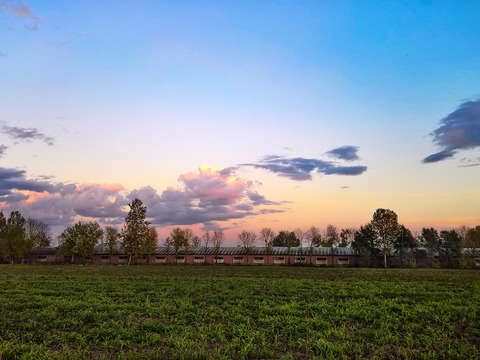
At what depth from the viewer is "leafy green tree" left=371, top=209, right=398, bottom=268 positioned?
80.9m

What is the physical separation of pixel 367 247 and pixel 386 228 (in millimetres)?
7430

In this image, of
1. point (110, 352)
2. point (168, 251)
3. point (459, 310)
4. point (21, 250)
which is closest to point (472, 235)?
point (168, 251)

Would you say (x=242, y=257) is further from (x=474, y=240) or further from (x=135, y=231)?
(x=474, y=240)

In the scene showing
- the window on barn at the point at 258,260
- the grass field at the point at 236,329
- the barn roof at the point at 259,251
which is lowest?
the window on barn at the point at 258,260

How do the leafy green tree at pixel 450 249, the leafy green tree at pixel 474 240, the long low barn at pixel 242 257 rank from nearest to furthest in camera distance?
the leafy green tree at pixel 450 249
the leafy green tree at pixel 474 240
the long low barn at pixel 242 257

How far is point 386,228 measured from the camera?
81438 millimetres

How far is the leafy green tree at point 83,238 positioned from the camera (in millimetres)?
86562

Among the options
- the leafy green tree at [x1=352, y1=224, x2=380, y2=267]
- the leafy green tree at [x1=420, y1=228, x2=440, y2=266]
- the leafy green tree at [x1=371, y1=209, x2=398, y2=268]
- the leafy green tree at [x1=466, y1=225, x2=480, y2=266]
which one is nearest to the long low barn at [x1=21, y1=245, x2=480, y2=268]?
the leafy green tree at [x1=466, y1=225, x2=480, y2=266]

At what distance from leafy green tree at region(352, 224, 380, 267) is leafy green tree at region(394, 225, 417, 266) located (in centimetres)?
556

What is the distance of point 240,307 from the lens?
55.7ft

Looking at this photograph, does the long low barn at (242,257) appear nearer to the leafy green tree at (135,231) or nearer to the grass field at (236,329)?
the leafy green tree at (135,231)

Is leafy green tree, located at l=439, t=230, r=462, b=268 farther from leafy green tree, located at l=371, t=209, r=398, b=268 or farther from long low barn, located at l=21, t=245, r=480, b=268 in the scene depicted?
long low barn, located at l=21, t=245, r=480, b=268

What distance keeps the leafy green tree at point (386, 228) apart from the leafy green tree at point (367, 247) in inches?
69.8

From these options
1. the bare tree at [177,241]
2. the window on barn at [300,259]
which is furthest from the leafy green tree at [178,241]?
the window on barn at [300,259]
